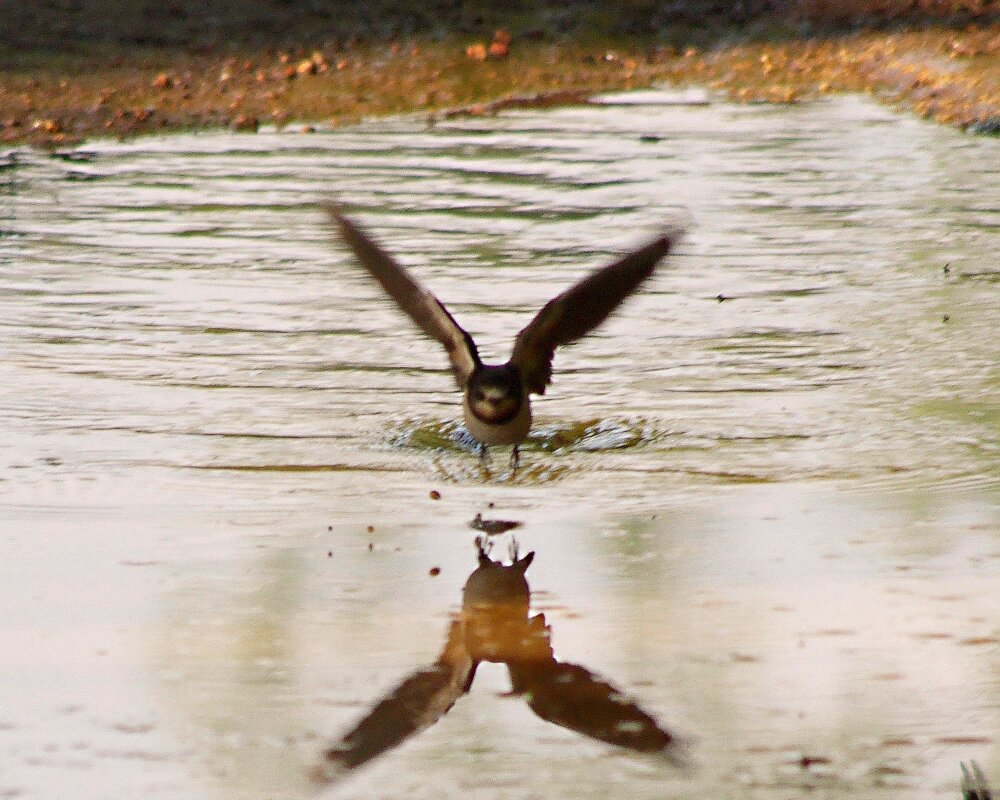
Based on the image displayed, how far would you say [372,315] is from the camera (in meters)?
7.61

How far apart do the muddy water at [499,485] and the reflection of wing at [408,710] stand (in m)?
0.04

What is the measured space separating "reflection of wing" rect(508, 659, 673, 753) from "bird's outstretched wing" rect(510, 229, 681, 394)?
177 cm

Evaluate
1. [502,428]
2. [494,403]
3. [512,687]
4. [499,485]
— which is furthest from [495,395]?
[512,687]

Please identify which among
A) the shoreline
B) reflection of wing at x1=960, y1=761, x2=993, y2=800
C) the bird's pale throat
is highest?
the shoreline

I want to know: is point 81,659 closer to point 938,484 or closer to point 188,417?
point 188,417

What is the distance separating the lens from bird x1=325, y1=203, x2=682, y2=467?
5340mm

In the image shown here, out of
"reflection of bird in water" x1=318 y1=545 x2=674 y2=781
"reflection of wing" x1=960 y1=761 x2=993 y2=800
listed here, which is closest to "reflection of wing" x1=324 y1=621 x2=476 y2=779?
"reflection of bird in water" x1=318 y1=545 x2=674 y2=781

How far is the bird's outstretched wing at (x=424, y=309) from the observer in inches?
220

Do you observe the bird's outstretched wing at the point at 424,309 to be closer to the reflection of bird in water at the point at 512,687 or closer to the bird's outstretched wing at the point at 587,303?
the bird's outstretched wing at the point at 587,303

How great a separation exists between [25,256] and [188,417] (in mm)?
2910

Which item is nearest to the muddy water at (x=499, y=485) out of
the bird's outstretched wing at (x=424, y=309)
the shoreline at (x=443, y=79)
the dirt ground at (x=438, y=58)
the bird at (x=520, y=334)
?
the bird at (x=520, y=334)

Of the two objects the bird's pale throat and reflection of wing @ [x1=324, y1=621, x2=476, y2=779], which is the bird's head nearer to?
the bird's pale throat

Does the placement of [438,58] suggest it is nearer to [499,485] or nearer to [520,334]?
[520,334]

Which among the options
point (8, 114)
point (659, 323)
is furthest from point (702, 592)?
point (8, 114)
